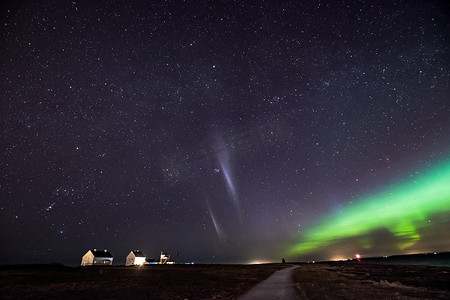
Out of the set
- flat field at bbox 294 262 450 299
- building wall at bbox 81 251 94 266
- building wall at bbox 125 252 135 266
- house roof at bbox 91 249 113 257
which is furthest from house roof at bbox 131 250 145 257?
flat field at bbox 294 262 450 299

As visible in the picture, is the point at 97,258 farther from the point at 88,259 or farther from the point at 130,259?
the point at 130,259

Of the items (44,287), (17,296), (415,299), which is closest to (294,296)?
(415,299)

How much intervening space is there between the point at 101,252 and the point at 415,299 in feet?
274

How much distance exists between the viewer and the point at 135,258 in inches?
2982

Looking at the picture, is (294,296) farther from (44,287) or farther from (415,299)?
(44,287)

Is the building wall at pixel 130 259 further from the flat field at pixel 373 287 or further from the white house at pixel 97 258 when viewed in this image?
the flat field at pixel 373 287

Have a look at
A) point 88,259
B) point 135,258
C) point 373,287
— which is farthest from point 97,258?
point 373,287

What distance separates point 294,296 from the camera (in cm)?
1168

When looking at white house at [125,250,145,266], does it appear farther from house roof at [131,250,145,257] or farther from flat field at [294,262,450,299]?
flat field at [294,262,450,299]

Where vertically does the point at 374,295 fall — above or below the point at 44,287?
below

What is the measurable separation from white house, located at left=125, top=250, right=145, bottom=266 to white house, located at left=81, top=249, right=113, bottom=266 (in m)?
6.69

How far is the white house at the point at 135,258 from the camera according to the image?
7575 centimetres

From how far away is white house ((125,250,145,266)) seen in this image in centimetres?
7575

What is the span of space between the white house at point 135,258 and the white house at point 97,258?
6.69 meters
